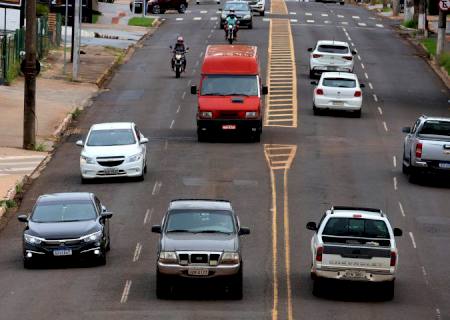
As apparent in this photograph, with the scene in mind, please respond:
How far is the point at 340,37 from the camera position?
282ft

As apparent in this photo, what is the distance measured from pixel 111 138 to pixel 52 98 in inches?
693

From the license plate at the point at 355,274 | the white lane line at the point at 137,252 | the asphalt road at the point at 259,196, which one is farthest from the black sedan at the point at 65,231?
the license plate at the point at 355,274

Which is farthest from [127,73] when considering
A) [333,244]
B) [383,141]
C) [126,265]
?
[333,244]

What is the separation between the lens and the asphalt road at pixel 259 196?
84.8 ft

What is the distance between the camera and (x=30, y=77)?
4772 cm

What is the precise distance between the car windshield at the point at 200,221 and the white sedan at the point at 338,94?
28.4 m

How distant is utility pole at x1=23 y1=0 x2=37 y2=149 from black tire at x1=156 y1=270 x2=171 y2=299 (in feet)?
72.2

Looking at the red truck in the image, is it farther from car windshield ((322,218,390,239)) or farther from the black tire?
the black tire

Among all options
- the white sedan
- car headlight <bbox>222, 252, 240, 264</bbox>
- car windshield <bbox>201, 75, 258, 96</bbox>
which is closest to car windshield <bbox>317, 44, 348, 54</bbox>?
the white sedan

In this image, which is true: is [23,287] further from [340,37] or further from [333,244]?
[340,37]

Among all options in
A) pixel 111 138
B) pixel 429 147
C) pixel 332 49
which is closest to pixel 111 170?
pixel 111 138

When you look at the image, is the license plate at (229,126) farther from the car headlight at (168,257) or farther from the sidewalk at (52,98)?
the car headlight at (168,257)

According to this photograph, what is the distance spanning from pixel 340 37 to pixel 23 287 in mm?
60248

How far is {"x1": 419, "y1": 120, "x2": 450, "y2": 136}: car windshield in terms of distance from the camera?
137ft
